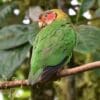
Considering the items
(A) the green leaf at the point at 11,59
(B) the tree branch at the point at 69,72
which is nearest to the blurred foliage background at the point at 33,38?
(A) the green leaf at the point at 11,59

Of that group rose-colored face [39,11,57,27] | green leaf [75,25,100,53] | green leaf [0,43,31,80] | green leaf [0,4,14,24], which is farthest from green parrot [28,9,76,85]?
green leaf [0,4,14,24]

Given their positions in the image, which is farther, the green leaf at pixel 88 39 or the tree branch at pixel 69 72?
the green leaf at pixel 88 39

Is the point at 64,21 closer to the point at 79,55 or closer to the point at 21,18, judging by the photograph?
the point at 79,55

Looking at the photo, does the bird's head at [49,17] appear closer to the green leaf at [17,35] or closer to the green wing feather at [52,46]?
the green wing feather at [52,46]

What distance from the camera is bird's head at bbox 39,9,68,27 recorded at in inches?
70.3

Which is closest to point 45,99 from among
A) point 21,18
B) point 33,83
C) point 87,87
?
point 87,87

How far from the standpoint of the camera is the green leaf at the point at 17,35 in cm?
208

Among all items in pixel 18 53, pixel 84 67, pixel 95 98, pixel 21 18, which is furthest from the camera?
pixel 21 18

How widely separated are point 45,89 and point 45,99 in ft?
0.28

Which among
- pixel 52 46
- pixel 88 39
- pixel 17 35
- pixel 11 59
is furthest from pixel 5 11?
pixel 52 46

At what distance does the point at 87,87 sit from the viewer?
2258mm

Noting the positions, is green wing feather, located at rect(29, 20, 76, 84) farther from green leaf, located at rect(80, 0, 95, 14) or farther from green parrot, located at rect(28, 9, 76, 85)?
green leaf, located at rect(80, 0, 95, 14)

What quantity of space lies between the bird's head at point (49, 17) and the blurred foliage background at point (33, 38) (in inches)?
6.0

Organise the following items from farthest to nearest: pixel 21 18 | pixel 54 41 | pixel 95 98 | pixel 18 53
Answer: pixel 21 18
pixel 95 98
pixel 18 53
pixel 54 41
